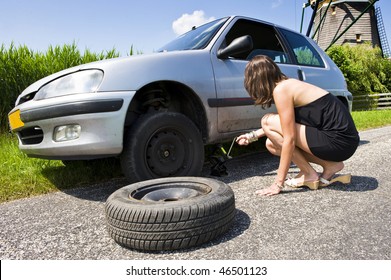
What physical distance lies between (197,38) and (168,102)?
83cm

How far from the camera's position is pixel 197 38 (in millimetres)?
3164

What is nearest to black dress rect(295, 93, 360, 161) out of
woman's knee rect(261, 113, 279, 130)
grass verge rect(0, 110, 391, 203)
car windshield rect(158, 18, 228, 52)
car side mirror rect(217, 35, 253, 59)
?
woman's knee rect(261, 113, 279, 130)

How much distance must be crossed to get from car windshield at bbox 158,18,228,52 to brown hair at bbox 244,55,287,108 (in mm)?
805

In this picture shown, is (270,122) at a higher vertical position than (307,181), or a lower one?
higher

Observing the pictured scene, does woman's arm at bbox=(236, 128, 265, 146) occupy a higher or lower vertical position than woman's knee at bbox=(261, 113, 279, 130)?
lower

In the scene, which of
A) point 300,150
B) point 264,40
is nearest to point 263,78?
point 300,150

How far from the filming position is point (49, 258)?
1555 mm

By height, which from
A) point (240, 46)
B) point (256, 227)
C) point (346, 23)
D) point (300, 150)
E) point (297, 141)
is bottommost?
point (256, 227)

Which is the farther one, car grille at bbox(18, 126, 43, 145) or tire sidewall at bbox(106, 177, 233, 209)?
car grille at bbox(18, 126, 43, 145)

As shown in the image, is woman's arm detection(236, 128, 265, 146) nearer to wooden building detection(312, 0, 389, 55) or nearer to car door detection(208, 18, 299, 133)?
car door detection(208, 18, 299, 133)

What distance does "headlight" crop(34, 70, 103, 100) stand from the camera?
2.28 m

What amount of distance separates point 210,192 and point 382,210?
44.9 inches

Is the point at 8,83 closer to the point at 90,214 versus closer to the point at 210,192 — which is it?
the point at 90,214

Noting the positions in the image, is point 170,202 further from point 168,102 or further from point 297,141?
point 168,102
